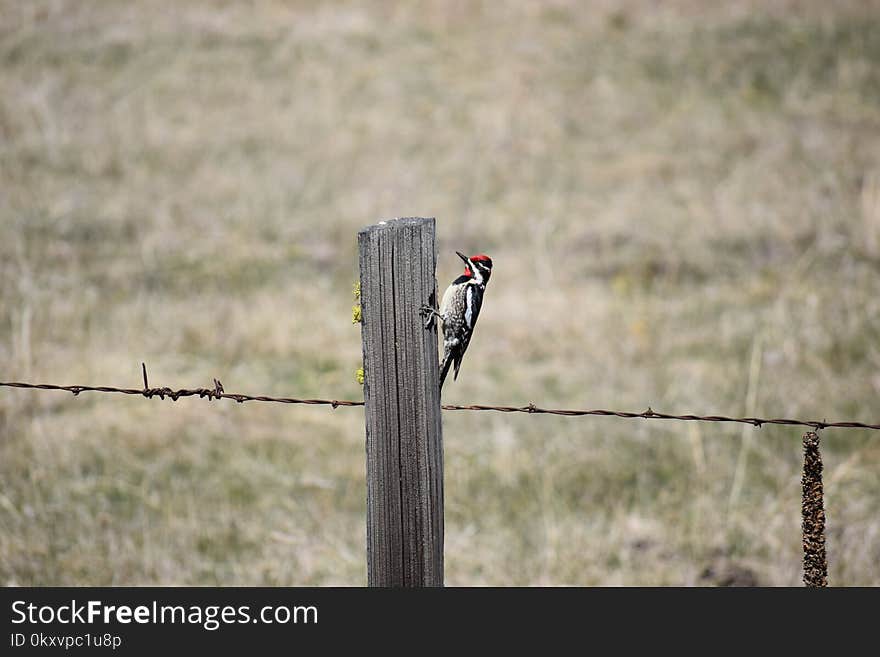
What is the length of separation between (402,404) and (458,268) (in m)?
8.74

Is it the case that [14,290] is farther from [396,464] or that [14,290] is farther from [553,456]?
[396,464]

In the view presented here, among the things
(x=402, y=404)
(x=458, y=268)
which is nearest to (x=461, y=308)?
(x=402, y=404)

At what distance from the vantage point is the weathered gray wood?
288 cm

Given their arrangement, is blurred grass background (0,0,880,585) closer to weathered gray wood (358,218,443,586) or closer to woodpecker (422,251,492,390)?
woodpecker (422,251,492,390)

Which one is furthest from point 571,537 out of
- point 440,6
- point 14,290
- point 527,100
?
point 440,6

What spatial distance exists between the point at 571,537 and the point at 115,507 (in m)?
2.97

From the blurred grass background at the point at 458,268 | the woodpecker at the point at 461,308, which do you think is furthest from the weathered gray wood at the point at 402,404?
the blurred grass background at the point at 458,268

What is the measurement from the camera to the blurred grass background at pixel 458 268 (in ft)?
20.8

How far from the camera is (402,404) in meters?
2.92

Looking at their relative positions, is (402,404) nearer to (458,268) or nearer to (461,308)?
(461,308)

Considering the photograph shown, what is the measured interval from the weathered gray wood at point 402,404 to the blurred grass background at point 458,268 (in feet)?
9.89

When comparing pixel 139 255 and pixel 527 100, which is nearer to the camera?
pixel 139 255

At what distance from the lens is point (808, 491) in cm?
307

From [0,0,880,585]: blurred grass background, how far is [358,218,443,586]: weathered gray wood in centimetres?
301
